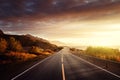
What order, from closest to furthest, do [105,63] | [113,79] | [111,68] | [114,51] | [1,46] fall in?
[113,79] < [111,68] < [105,63] < [114,51] < [1,46]

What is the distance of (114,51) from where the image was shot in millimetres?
46562

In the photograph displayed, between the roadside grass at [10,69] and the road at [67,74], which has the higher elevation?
the roadside grass at [10,69]

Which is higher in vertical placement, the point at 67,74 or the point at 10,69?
the point at 10,69

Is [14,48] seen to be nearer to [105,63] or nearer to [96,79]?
[105,63]

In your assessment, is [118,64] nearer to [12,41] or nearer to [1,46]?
[1,46]

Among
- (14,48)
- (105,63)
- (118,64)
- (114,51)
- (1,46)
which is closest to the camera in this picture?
(118,64)

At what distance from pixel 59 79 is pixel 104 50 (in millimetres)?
36667

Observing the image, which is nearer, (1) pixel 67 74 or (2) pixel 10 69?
(1) pixel 67 74

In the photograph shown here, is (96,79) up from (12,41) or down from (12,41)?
down

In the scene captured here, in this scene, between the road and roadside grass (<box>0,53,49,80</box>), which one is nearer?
the road

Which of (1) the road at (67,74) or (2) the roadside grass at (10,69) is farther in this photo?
(2) the roadside grass at (10,69)

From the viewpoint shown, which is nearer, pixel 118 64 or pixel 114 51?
pixel 118 64

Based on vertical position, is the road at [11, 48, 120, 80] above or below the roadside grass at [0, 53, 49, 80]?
below

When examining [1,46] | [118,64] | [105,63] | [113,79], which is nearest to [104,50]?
[105,63]
